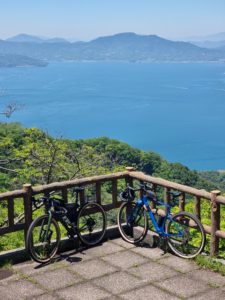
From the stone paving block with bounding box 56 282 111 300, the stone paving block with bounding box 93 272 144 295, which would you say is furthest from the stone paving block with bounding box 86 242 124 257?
the stone paving block with bounding box 56 282 111 300

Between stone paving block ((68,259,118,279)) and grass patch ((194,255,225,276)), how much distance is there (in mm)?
1047

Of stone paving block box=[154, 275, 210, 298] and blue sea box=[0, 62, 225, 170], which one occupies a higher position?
stone paving block box=[154, 275, 210, 298]

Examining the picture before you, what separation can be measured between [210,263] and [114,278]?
1.21m

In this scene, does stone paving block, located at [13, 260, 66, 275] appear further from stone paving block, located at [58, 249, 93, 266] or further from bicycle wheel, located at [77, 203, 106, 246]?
bicycle wheel, located at [77, 203, 106, 246]

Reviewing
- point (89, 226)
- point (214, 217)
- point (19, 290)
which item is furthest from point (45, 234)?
point (214, 217)

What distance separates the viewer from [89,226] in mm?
6434

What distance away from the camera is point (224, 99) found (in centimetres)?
15188

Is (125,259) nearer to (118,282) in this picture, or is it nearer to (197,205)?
(118,282)

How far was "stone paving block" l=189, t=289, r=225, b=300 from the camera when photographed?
468cm

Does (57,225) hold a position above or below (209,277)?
above

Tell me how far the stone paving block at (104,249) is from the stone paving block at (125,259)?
135 mm

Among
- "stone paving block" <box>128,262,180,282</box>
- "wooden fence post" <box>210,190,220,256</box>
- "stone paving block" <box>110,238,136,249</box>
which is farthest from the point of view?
"stone paving block" <box>110,238,136,249</box>

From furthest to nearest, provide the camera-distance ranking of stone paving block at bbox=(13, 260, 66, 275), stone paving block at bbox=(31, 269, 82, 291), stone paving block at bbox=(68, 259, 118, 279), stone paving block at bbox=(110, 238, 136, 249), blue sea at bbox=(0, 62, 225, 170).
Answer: blue sea at bbox=(0, 62, 225, 170) → stone paving block at bbox=(110, 238, 136, 249) → stone paving block at bbox=(13, 260, 66, 275) → stone paving block at bbox=(68, 259, 118, 279) → stone paving block at bbox=(31, 269, 82, 291)

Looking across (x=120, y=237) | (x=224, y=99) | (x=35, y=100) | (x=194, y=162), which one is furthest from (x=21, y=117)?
(x=120, y=237)
